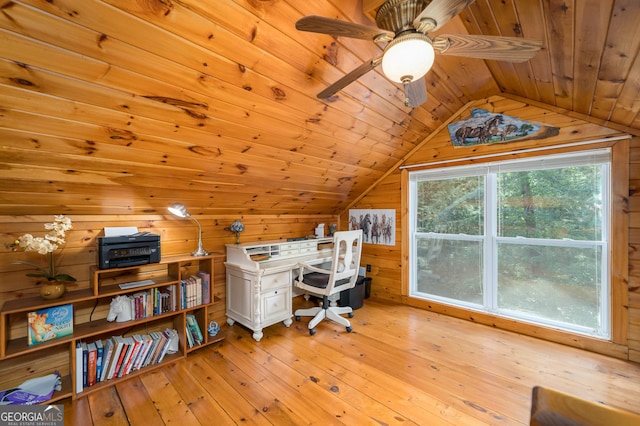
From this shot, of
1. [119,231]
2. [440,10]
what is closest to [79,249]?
[119,231]

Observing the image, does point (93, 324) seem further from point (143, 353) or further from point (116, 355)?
point (143, 353)

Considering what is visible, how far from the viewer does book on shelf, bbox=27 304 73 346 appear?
174 centimetres

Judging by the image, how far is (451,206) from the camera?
10.6ft

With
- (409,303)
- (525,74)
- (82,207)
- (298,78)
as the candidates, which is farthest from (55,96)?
(409,303)

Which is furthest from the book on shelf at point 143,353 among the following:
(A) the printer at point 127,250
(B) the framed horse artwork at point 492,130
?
(B) the framed horse artwork at point 492,130

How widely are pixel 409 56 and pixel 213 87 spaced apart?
1114 millimetres

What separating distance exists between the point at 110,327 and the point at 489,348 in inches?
125

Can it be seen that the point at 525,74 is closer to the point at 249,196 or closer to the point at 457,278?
the point at 457,278

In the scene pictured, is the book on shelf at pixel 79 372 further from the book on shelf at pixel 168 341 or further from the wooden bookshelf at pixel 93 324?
the book on shelf at pixel 168 341

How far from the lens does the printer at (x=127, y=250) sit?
76.4 inches

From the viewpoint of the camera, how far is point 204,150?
6.57 feet

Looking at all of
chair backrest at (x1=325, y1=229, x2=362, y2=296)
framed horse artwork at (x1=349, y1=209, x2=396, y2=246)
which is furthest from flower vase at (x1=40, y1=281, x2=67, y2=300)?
framed horse artwork at (x1=349, y1=209, x2=396, y2=246)

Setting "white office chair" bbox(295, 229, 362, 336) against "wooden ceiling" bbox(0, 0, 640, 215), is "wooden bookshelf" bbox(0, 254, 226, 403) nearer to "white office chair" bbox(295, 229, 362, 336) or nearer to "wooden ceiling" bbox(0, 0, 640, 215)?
"wooden ceiling" bbox(0, 0, 640, 215)

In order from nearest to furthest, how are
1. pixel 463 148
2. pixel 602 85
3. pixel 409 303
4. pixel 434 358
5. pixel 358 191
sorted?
pixel 602 85, pixel 434 358, pixel 463 148, pixel 409 303, pixel 358 191
